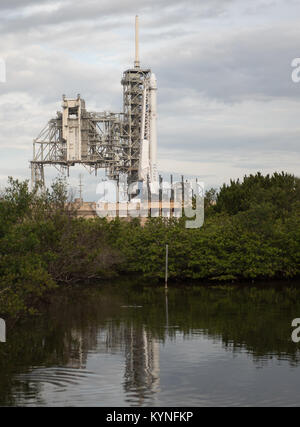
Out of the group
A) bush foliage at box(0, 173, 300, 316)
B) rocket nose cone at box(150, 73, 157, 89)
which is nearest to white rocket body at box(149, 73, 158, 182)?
rocket nose cone at box(150, 73, 157, 89)

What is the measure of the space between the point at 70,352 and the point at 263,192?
37.3 meters

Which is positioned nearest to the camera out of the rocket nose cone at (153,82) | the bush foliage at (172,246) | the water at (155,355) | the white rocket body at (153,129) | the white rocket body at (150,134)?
the water at (155,355)

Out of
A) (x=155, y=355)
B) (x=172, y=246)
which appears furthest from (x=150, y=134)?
(x=155, y=355)

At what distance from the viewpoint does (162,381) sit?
1736 centimetres

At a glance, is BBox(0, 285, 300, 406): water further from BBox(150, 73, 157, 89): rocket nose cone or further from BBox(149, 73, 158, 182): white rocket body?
BBox(150, 73, 157, 89): rocket nose cone

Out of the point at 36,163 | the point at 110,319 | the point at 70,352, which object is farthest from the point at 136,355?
the point at 36,163

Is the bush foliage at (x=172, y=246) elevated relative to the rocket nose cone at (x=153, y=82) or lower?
lower

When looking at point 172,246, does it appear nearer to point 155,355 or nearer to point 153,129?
point 155,355

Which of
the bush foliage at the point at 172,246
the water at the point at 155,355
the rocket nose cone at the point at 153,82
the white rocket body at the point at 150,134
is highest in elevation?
the rocket nose cone at the point at 153,82

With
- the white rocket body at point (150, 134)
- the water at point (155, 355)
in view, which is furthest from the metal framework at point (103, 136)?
the water at point (155, 355)

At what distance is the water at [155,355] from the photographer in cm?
1595

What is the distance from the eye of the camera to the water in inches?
628

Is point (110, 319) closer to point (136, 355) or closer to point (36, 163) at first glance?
point (136, 355)

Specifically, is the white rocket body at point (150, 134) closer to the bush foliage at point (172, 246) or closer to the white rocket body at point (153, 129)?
the white rocket body at point (153, 129)
